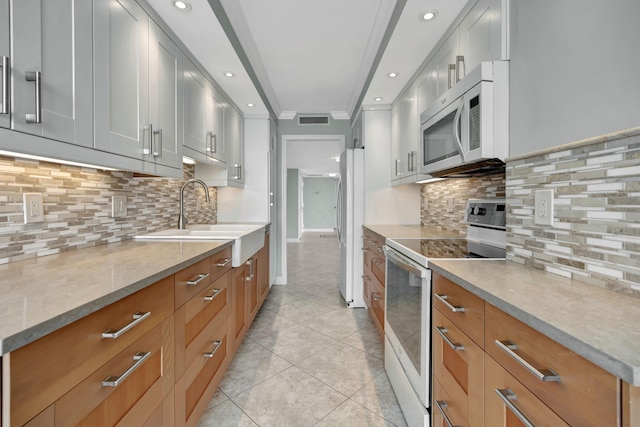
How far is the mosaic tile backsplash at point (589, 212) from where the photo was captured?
0.82 meters

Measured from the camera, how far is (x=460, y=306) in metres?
1.07

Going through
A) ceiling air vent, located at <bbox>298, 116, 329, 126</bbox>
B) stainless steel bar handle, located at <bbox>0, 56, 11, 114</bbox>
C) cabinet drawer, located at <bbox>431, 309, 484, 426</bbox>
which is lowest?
cabinet drawer, located at <bbox>431, 309, 484, 426</bbox>

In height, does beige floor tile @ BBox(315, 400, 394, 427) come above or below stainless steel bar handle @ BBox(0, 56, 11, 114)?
below

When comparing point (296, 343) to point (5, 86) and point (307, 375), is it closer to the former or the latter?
point (307, 375)

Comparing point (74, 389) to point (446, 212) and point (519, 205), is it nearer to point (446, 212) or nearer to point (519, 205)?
point (519, 205)

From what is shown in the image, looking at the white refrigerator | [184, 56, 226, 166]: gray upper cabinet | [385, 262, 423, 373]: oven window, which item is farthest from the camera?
the white refrigerator

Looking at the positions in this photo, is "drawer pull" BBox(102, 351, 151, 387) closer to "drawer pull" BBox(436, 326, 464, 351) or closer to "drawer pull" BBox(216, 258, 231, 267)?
"drawer pull" BBox(216, 258, 231, 267)

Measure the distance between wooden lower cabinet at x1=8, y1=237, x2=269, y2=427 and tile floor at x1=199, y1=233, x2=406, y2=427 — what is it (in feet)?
0.74

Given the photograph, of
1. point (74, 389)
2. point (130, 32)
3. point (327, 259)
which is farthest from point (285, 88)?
point (327, 259)

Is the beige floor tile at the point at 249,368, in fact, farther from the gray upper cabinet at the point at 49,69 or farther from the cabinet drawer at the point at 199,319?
the gray upper cabinet at the point at 49,69

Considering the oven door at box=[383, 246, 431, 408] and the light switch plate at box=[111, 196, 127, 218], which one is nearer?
the oven door at box=[383, 246, 431, 408]

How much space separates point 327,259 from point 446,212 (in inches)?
148

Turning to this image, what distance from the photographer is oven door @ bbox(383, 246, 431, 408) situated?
134cm

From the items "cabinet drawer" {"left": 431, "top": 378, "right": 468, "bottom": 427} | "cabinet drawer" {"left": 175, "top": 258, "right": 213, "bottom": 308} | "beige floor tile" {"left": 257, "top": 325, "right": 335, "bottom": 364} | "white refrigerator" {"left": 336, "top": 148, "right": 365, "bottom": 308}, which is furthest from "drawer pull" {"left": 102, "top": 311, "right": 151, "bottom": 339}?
"white refrigerator" {"left": 336, "top": 148, "right": 365, "bottom": 308}
